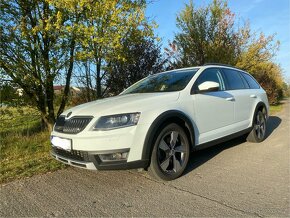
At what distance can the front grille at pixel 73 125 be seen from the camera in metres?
4.11

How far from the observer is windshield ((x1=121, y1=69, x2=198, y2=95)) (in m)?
5.10

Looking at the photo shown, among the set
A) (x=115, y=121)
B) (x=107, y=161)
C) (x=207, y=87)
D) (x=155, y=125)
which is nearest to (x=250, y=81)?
(x=207, y=87)

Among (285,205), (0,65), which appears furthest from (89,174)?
(0,65)

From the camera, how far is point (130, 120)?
4035 mm

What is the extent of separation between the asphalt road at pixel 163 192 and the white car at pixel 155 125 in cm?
35

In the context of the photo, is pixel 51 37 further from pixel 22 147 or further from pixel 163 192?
pixel 163 192

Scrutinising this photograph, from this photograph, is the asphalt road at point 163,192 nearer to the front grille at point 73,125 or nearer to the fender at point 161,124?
the fender at point 161,124

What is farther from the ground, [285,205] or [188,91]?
[188,91]

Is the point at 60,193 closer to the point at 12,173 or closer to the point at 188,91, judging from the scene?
the point at 12,173

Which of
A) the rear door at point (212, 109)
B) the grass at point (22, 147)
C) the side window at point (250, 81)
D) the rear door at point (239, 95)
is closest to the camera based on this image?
the rear door at point (212, 109)

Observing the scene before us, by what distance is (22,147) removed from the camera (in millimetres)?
6750

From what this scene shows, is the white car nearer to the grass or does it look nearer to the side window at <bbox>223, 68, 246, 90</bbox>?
the side window at <bbox>223, 68, 246, 90</bbox>

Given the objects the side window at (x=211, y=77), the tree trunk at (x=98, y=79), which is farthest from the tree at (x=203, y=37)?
the side window at (x=211, y=77)

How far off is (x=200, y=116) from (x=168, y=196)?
5.00 ft
